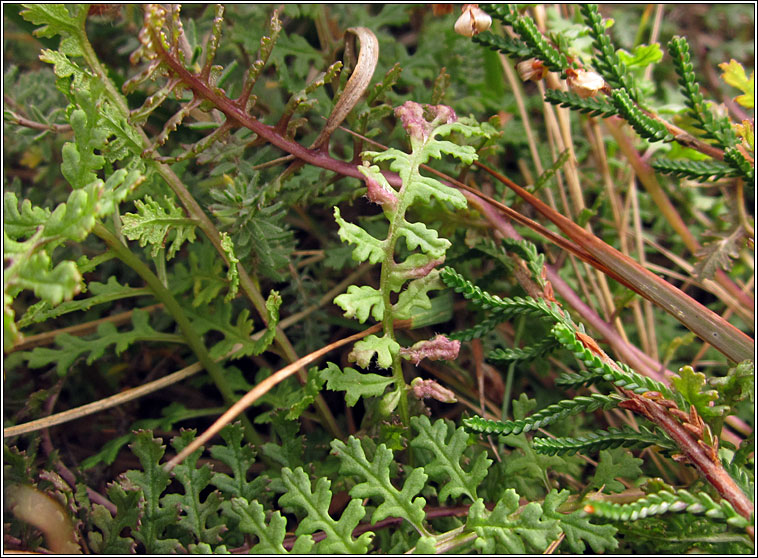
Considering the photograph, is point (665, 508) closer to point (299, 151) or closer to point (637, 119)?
point (637, 119)

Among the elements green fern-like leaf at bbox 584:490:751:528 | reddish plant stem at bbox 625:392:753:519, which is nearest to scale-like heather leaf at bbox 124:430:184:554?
A: green fern-like leaf at bbox 584:490:751:528

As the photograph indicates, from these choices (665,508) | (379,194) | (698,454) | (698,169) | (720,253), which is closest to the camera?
(665,508)

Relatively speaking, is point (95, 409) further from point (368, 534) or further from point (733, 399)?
point (733, 399)

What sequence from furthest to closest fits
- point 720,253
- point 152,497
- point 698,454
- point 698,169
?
point 720,253
point 698,169
point 152,497
point 698,454

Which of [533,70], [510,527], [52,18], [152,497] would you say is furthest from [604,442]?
[52,18]

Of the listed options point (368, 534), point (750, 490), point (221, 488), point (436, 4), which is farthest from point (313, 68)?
point (750, 490)

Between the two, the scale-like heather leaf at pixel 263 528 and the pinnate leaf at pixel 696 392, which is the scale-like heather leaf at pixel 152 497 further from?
the pinnate leaf at pixel 696 392

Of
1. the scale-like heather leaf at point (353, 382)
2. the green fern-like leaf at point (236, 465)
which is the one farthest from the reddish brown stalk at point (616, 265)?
the green fern-like leaf at point (236, 465)
